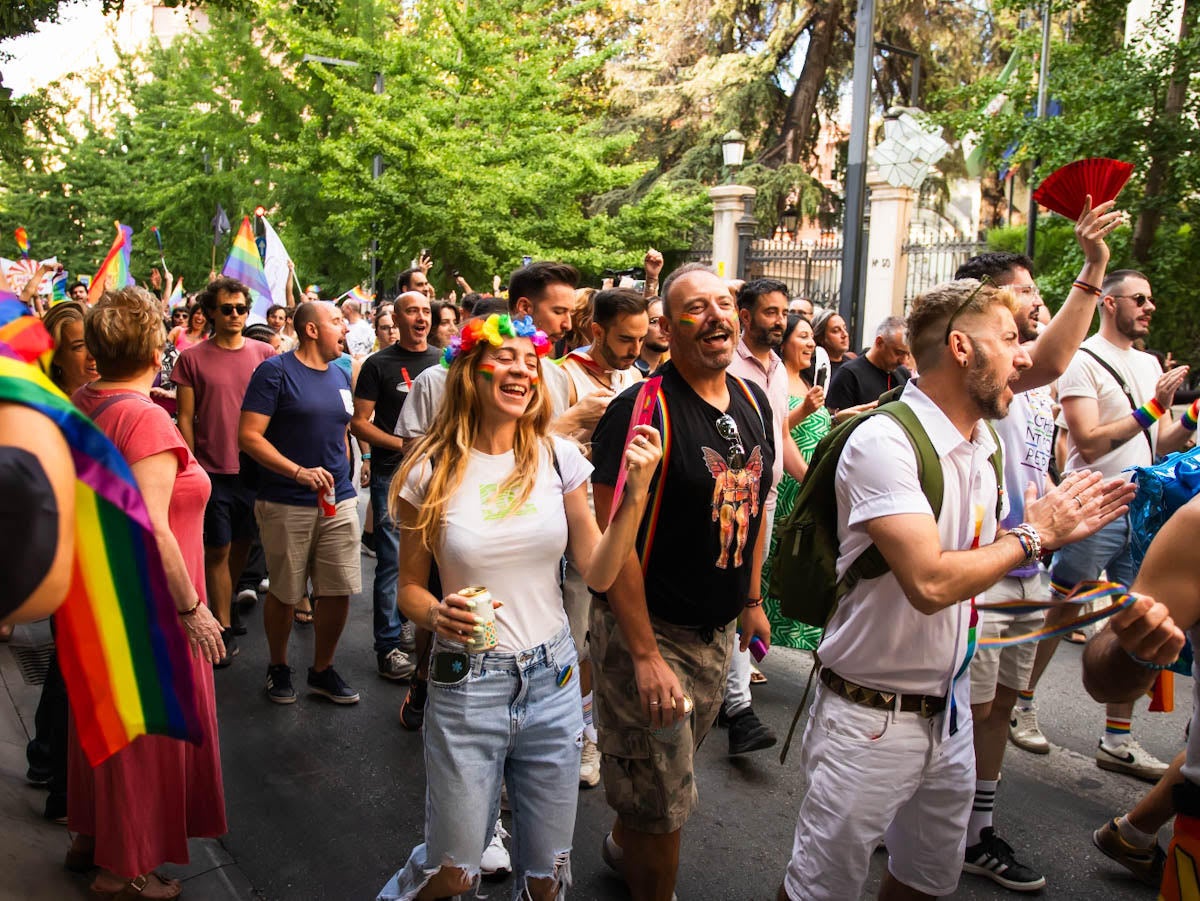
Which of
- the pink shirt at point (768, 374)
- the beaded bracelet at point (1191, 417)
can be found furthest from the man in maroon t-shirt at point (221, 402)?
the beaded bracelet at point (1191, 417)

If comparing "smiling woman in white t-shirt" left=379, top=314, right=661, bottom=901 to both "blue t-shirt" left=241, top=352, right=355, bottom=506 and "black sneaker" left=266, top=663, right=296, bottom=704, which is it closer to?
"blue t-shirt" left=241, top=352, right=355, bottom=506

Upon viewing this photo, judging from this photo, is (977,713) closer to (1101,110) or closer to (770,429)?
(770,429)

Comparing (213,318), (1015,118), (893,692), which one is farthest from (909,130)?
(893,692)

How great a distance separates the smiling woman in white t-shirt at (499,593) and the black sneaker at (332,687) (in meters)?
2.70

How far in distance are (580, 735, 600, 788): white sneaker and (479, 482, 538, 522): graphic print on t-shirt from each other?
205 cm

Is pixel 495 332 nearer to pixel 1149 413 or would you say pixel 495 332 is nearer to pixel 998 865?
pixel 998 865

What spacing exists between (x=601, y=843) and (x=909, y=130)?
13.3m

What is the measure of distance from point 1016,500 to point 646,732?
5.67 feet

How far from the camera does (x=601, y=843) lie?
4.12 metres

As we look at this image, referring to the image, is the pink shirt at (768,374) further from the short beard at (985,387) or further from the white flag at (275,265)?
the white flag at (275,265)

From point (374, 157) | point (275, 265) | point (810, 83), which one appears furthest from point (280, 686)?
point (810, 83)

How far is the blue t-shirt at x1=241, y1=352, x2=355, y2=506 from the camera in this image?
17.9 ft

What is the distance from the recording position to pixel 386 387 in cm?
620

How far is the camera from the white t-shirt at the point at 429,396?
4551mm
